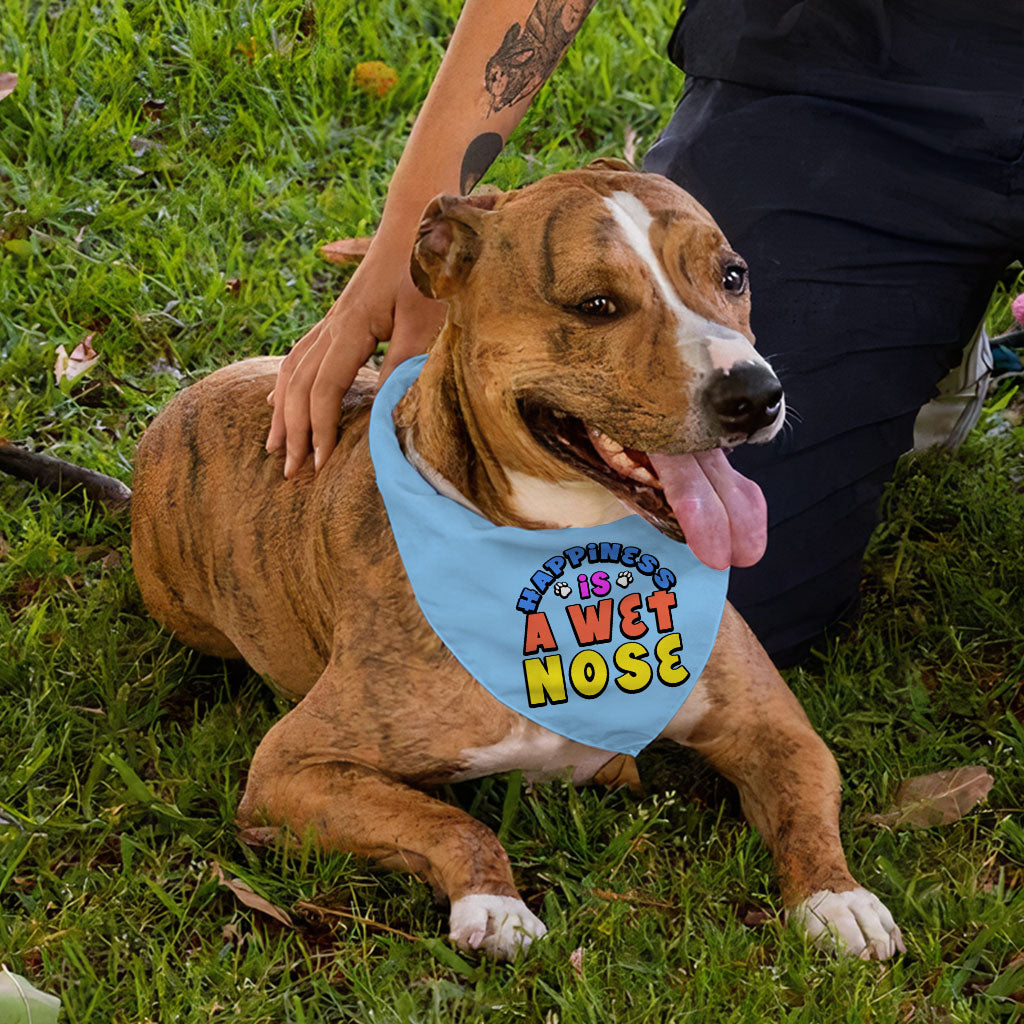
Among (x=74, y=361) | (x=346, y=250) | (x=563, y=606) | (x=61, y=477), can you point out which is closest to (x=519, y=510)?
(x=563, y=606)

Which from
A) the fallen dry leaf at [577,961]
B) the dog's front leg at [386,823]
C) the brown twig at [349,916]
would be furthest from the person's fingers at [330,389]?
the fallen dry leaf at [577,961]

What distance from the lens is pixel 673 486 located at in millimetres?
2707

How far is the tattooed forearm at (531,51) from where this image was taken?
11.1 ft

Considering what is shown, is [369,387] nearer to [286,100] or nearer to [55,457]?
[55,457]

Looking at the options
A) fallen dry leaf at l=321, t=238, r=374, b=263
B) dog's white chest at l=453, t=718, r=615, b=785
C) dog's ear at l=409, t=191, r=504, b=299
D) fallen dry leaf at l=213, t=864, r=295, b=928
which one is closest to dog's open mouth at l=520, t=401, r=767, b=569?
dog's ear at l=409, t=191, r=504, b=299

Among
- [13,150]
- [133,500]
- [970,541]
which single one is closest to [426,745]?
[133,500]

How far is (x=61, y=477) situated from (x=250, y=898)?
67.1 inches

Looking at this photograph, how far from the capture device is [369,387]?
11.2ft

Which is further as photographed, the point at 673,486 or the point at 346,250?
the point at 346,250

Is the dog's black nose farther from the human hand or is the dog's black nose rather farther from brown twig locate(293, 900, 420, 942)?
brown twig locate(293, 900, 420, 942)

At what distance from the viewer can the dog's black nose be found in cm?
250

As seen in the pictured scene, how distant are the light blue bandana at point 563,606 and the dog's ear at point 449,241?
357 millimetres

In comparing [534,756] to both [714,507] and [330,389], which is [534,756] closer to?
[714,507]

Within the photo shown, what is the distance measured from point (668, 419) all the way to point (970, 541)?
1.70m
